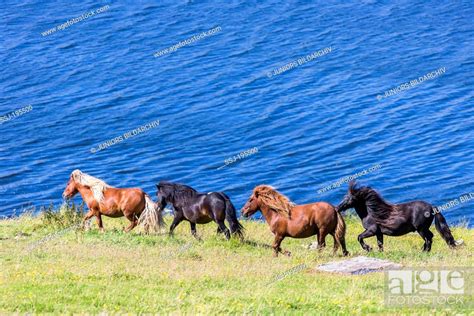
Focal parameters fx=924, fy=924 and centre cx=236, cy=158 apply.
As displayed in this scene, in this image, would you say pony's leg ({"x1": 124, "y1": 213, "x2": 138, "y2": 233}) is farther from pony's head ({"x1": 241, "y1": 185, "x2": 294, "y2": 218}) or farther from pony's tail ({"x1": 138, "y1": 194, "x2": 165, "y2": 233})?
pony's head ({"x1": 241, "y1": 185, "x2": 294, "y2": 218})

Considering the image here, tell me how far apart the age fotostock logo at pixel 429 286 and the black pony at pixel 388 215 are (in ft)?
13.3

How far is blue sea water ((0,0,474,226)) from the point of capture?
131ft

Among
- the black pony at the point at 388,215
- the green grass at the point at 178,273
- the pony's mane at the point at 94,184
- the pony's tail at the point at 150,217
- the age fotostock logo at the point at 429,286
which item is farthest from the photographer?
the pony's mane at the point at 94,184

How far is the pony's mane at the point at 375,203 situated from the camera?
22.3m

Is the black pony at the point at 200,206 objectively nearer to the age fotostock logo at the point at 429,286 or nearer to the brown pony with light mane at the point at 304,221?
the brown pony with light mane at the point at 304,221

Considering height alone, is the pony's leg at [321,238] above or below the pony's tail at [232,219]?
below

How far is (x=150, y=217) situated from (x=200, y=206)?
1565 mm

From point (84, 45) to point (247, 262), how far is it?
39.8 m

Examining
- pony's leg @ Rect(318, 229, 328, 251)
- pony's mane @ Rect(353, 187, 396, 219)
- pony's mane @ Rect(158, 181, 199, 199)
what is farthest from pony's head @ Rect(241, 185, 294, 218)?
pony's mane @ Rect(353, 187, 396, 219)

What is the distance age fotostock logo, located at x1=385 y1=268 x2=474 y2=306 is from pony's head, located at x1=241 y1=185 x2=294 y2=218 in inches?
159

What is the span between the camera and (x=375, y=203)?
22328mm

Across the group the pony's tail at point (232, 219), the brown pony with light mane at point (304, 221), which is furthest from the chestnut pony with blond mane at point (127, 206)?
the brown pony with light mane at point (304, 221)

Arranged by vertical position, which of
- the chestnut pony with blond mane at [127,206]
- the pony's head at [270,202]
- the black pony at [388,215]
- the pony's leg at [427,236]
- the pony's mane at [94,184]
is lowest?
the pony's leg at [427,236]

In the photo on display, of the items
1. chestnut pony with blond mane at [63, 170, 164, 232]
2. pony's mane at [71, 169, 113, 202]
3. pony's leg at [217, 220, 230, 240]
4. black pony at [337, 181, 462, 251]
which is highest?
pony's mane at [71, 169, 113, 202]
